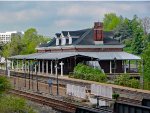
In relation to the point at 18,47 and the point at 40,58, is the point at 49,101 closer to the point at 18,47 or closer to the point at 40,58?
the point at 40,58

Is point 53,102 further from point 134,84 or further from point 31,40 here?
point 31,40

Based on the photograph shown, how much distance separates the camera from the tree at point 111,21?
13088 cm

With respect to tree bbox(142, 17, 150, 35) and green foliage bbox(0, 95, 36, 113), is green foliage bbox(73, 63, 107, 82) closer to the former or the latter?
green foliage bbox(0, 95, 36, 113)

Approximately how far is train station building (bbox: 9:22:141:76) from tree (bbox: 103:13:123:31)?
233 feet

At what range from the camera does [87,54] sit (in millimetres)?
53750

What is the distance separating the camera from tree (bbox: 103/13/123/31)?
131 metres

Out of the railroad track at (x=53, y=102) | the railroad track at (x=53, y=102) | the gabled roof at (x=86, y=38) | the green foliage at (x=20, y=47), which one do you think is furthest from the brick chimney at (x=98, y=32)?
the green foliage at (x=20, y=47)

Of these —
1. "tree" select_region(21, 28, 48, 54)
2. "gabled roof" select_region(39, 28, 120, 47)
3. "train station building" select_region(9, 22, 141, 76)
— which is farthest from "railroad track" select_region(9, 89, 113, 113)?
"tree" select_region(21, 28, 48, 54)

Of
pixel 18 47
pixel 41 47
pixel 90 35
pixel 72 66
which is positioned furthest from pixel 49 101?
pixel 18 47

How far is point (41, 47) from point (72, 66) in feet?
47.4

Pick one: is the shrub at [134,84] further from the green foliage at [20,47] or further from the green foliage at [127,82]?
the green foliage at [20,47]

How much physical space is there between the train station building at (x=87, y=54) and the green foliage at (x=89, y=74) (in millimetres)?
3779

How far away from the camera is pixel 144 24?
11912 cm

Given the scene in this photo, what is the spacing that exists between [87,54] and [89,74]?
36.9 ft
